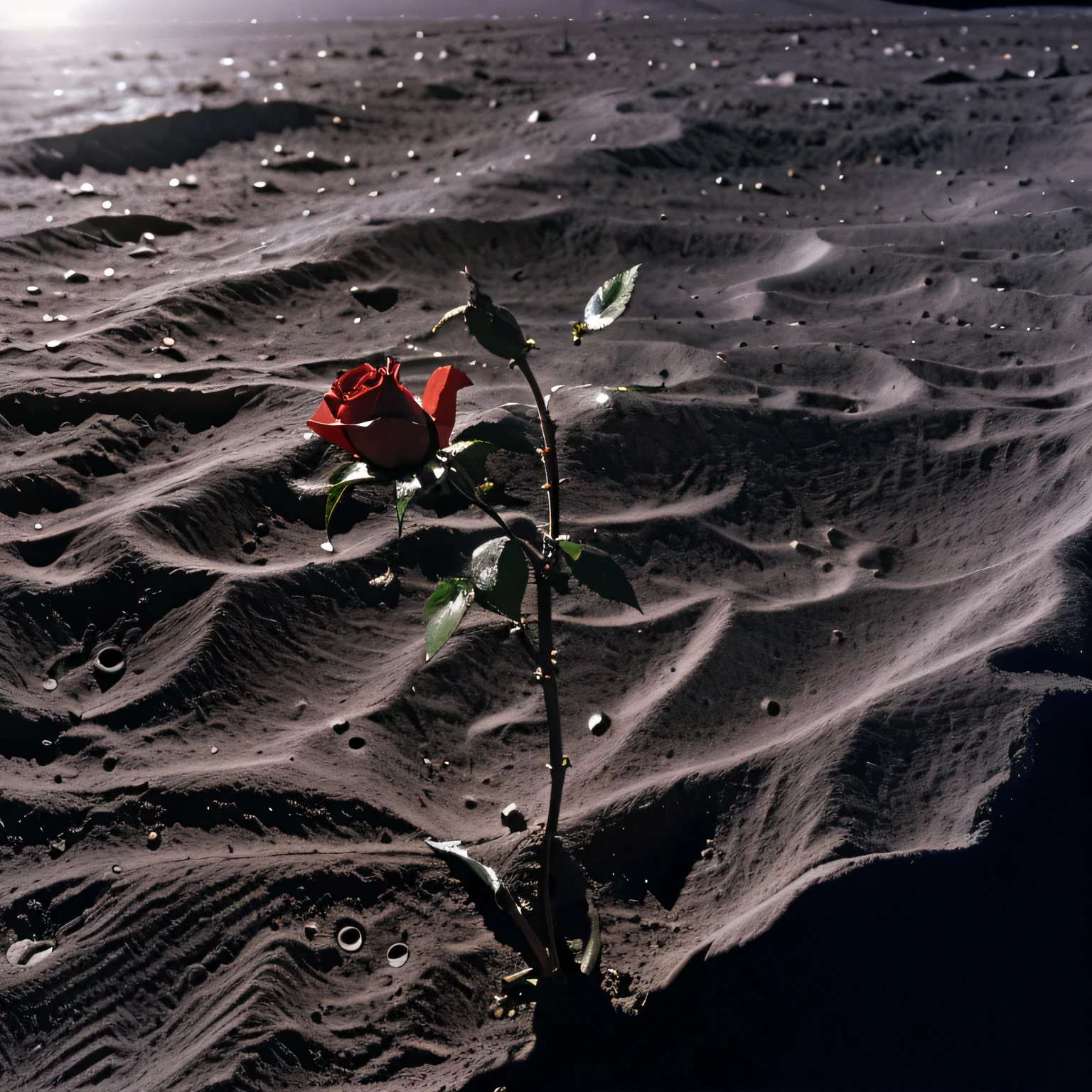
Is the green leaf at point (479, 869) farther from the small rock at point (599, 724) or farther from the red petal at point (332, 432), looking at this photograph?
the red petal at point (332, 432)

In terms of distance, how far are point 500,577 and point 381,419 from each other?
0.63 feet

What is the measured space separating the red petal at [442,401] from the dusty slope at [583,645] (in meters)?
0.22

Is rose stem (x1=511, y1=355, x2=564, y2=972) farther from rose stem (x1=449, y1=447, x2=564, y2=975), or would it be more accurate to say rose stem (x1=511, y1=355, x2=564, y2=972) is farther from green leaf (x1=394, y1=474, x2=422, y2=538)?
green leaf (x1=394, y1=474, x2=422, y2=538)

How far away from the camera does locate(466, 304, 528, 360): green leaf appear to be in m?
0.92

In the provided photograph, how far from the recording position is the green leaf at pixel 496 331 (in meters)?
0.92

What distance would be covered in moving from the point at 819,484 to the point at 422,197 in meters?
2.01

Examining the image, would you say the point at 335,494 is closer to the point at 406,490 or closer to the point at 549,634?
the point at 406,490

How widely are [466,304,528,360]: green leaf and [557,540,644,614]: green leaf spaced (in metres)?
0.22

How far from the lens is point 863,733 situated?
145 cm

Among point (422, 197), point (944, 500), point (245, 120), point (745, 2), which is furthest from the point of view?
point (745, 2)

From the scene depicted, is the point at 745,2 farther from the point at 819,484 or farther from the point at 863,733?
the point at 863,733

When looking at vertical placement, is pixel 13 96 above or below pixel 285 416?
above

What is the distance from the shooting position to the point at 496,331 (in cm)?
93

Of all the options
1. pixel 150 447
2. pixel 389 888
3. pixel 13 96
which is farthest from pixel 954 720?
pixel 13 96
